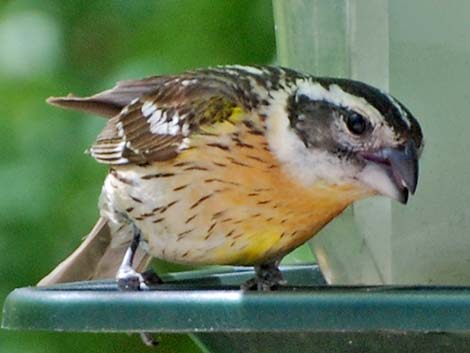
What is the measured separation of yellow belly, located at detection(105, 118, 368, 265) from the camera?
3006 millimetres

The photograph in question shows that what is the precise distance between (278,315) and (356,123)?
0.76 metres

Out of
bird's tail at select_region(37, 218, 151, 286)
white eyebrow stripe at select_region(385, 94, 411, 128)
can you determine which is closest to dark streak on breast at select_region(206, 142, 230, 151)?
white eyebrow stripe at select_region(385, 94, 411, 128)

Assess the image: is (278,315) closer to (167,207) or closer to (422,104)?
(422,104)

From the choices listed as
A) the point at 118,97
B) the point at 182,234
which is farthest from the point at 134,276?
the point at 118,97

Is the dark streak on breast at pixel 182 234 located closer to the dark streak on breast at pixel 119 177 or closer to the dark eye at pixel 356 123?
the dark streak on breast at pixel 119 177

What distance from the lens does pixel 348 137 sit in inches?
112

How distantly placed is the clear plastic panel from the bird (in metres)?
0.07

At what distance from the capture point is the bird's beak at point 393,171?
255 cm

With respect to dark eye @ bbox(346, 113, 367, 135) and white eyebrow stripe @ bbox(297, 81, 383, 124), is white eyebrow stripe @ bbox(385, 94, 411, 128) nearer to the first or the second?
white eyebrow stripe @ bbox(297, 81, 383, 124)

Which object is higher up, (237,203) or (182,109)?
(182,109)

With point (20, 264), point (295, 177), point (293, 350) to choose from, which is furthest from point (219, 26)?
point (293, 350)

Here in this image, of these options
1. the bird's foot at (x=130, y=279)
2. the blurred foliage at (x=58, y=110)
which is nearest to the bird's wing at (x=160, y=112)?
the bird's foot at (x=130, y=279)

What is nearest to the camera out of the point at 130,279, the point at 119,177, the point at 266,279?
the point at 266,279

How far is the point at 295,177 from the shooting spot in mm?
3020
